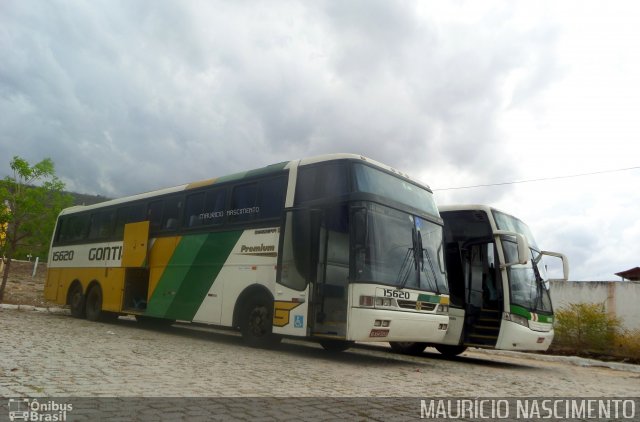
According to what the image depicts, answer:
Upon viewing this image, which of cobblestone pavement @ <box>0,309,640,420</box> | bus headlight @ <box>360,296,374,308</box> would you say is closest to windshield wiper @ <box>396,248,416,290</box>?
bus headlight @ <box>360,296,374,308</box>

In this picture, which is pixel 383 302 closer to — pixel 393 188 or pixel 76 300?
pixel 393 188

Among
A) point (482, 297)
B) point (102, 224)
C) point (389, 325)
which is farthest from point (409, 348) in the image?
point (102, 224)

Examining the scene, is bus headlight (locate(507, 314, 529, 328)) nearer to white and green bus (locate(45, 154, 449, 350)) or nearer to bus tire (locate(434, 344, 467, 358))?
bus tire (locate(434, 344, 467, 358))

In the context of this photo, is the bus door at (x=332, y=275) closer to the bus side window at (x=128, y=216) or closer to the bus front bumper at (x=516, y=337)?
the bus front bumper at (x=516, y=337)

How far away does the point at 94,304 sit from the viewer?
16047 mm

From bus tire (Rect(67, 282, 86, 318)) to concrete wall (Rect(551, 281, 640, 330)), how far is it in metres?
16.0

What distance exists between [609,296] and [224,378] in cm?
1623

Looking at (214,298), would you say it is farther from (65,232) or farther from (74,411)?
(65,232)

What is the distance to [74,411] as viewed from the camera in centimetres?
430

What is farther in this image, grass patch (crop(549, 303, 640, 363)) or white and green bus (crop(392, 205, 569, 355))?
grass patch (crop(549, 303, 640, 363))

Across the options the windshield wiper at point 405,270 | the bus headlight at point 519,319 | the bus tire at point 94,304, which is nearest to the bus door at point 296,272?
the windshield wiper at point 405,270

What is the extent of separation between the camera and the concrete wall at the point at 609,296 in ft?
57.7

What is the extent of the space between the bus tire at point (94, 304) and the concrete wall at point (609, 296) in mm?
15288

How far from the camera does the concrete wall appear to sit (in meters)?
17.6
